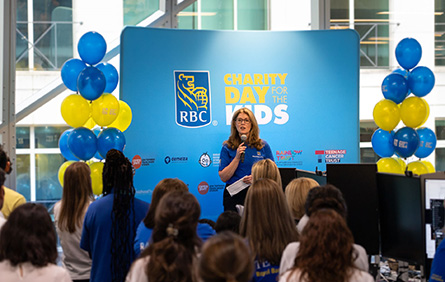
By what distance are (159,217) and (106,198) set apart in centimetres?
84

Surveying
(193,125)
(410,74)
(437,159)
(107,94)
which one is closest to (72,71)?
(107,94)

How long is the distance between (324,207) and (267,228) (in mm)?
301

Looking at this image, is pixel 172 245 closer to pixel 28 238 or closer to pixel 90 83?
pixel 28 238

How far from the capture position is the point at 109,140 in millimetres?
5484

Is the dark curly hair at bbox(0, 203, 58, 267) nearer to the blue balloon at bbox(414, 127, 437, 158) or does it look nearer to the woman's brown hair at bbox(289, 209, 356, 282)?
the woman's brown hair at bbox(289, 209, 356, 282)

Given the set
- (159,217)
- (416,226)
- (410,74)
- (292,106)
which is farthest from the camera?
(292,106)

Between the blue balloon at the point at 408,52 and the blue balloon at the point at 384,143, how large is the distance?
0.75 metres

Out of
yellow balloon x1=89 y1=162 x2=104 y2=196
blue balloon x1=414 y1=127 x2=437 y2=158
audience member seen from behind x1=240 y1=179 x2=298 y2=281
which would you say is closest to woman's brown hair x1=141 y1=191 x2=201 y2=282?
audience member seen from behind x1=240 y1=179 x2=298 y2=281

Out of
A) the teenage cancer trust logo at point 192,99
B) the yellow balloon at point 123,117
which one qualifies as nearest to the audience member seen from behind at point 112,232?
the yellow balloon at point 123,117

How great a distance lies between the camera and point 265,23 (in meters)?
7.72

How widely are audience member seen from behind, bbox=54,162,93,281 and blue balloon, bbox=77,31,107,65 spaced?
2.25 meters

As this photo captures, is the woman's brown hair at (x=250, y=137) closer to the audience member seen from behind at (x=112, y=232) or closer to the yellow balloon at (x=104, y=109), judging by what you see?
the yellow balloon at (x=104, y=109)

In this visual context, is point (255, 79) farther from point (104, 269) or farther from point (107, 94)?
point (104, 269)

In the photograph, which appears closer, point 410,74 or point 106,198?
point 106,198
